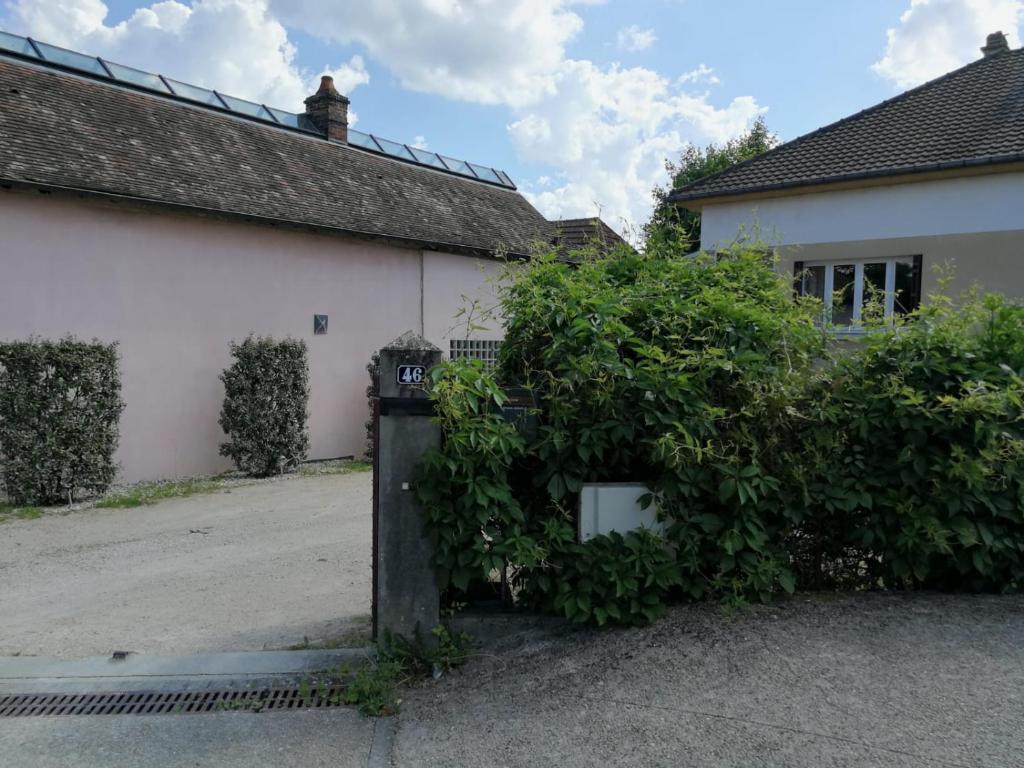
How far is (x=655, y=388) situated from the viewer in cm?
431

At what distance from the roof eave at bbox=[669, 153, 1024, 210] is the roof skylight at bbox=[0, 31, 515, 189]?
8.13 meters

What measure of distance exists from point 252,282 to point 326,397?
8.26 ft

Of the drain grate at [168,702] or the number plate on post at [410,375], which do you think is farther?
the number plate on post at [410,375]

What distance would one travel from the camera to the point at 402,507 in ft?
14.5

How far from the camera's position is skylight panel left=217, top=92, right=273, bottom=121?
55.7 feet

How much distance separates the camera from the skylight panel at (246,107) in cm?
1697

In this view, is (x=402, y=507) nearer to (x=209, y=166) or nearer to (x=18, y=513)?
(x=18, y=513)

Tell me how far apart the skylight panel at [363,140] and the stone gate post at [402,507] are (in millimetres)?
16408

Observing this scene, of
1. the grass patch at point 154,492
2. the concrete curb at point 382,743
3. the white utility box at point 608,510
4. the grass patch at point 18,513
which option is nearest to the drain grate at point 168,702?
the concrete curb at point 382,743

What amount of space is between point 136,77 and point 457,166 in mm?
9249

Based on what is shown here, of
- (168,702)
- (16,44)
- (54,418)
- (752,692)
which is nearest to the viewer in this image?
(752,692)

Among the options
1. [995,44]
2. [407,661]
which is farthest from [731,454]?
[995,44]

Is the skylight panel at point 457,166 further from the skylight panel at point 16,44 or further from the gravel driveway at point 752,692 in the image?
the gravel driveway at point 752,692

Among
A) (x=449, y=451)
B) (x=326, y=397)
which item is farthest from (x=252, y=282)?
(x=449, y=451)
